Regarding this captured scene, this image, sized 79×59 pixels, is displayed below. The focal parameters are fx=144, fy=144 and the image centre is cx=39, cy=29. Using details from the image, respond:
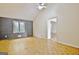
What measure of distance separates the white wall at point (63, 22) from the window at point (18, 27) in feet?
0.49

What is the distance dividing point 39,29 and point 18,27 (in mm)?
263

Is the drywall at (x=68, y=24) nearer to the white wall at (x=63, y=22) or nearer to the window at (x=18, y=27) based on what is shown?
the white wall at (x=63, y=22)

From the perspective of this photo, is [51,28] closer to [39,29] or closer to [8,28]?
[39,29]

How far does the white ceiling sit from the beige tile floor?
29 cm

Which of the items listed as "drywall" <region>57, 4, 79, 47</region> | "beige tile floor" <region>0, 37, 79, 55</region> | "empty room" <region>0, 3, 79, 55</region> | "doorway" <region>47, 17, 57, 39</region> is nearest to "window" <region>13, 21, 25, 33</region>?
"empty room" <region>0, 3, 79, 55</region>

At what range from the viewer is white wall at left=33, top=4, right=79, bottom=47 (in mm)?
1740

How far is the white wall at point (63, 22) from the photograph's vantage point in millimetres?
1740

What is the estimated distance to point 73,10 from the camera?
176cm

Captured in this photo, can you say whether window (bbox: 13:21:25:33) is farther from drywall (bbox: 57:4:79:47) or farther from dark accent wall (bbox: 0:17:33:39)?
drywall (bbox: 57:4:79:47)

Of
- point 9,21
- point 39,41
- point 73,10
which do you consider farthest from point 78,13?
point 9,21

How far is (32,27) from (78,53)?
2.10 feet

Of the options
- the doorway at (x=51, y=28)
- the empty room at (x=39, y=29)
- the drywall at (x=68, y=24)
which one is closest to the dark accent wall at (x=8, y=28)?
the empty room at (x=39, y=29)

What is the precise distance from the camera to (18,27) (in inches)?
70.8
